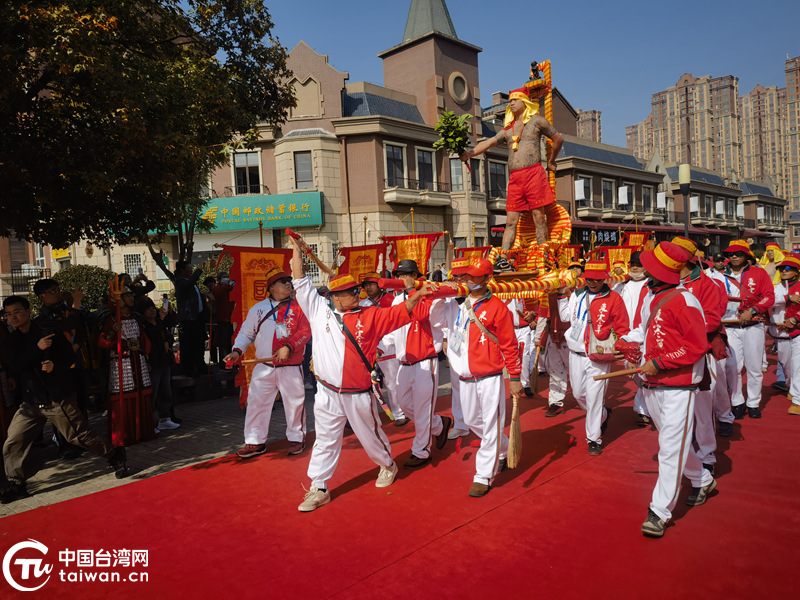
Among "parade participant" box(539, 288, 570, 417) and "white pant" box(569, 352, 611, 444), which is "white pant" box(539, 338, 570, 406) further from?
"white pant" box(569, 352, 611, 444)

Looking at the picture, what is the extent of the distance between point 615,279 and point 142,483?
7335 millimetres

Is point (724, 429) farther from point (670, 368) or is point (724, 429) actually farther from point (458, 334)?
point (458, 334)

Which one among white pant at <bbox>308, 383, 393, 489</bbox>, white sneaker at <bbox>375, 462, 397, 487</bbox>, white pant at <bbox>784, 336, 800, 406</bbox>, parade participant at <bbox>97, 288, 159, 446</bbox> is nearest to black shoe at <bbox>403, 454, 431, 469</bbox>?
white sneaker at <bbox>375, 462, 397, 487</bbox>

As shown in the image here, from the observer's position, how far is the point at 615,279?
8.81 m

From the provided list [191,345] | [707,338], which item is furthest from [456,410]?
[191,345]

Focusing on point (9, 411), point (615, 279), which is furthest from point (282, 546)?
point (615, 279)

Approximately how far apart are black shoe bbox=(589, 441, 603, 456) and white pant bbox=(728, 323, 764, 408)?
2468 millimetres

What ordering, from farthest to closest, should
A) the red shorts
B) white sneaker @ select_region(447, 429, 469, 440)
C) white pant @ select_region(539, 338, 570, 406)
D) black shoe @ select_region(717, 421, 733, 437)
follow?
white pant @ select_region(539, 338, 570, 406), the red shorts, white sneaker @ select_region(447, 429, 469, 440), black shoe @ select_region(717, 421, 733, 437)

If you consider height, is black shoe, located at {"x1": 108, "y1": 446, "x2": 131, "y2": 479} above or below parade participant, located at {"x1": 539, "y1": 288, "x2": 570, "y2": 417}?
below

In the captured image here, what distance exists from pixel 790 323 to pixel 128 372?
8385 mm

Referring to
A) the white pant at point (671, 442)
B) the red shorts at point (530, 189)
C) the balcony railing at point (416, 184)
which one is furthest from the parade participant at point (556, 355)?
the balcony railing at point (416, 184)

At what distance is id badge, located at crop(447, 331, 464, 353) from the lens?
17.2 feet

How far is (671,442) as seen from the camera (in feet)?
13.3

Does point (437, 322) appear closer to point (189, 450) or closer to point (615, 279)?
point (189, 450)
